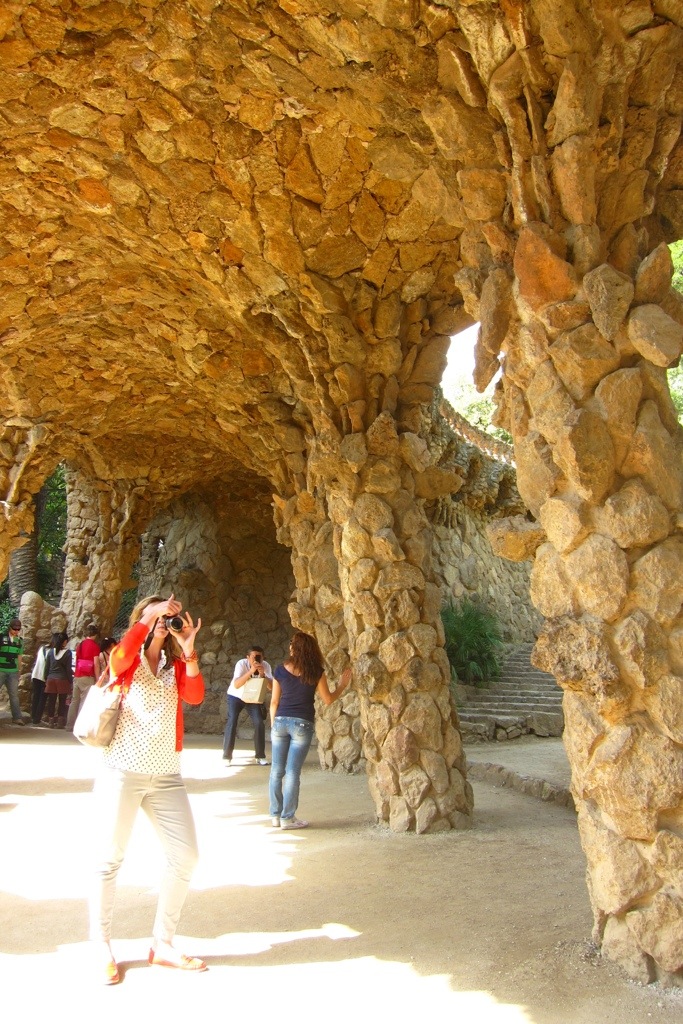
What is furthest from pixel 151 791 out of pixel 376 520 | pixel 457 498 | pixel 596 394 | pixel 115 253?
pixel 457 498

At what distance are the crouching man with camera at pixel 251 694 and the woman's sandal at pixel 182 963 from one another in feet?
13.9

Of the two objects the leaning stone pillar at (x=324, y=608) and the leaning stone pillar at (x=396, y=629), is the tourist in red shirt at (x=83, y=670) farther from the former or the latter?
the leaning stone pillar at (x=396, y=629)

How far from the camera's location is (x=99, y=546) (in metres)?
11.6

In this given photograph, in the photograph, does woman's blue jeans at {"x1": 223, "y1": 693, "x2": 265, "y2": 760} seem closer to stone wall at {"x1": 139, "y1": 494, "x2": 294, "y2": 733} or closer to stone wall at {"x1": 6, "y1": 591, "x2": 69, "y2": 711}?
stone wall at {"x1": 139, "y1": 494, "x2": 294, "y2": 733}

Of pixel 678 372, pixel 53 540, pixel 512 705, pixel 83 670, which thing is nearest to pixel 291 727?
pixel 512 705

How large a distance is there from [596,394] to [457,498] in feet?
32.3

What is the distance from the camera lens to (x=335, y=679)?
693cm

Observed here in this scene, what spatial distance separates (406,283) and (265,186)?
118 cm

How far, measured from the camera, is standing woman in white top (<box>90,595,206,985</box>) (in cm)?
261

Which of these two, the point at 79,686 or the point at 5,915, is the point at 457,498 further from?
the point at 5,915

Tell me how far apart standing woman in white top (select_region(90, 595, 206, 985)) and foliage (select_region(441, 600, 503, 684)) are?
800 cm

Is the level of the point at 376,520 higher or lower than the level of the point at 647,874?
higher

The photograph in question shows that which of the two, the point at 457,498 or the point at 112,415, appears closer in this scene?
the point at 112,415

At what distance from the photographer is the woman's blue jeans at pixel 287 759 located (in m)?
4.93
